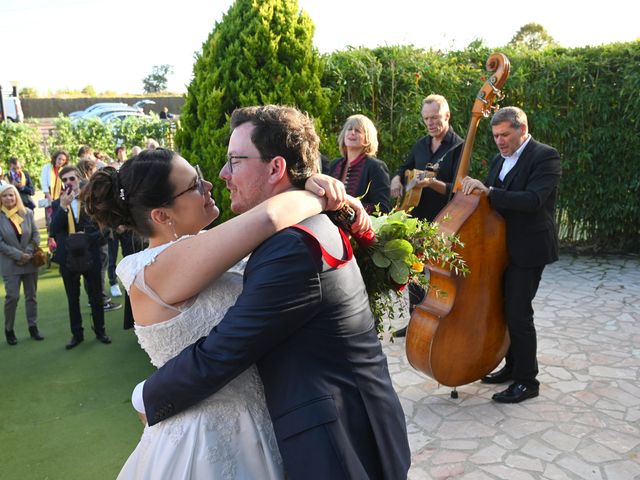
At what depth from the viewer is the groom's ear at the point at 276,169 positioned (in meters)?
1.70

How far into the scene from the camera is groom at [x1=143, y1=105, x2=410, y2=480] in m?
1.46

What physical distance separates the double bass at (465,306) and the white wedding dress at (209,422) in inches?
97.3

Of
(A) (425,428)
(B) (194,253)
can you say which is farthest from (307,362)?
(A) (425,428)

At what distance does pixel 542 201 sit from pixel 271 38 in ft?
11.6

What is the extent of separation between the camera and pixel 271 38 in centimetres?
610

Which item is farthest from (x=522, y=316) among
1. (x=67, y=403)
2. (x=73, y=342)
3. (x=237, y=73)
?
(x=73, y=342)

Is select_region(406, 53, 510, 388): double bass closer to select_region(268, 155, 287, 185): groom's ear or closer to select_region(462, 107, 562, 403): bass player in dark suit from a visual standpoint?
select_region(462, 107, 562, 403): bass player in dark suit

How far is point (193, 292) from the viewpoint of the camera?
1.58 m

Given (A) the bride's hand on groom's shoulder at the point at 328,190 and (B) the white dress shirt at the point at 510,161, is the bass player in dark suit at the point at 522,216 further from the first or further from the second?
(A) the bride's hand on groom's shoulder at the point at 328,190

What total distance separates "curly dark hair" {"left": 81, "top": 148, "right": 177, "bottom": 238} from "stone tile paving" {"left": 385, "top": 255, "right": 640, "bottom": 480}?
2578 mm

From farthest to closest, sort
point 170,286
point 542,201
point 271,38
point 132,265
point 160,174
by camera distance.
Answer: point 271,38 → point 542,201 → point 160,174 → point 132,265 → point 170,286

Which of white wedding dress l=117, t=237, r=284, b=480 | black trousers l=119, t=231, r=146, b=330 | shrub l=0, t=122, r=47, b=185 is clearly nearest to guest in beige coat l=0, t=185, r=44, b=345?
black trousers l=119, t=231, r=146, b=330

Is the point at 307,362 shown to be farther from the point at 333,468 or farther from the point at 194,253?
the point at 194,253

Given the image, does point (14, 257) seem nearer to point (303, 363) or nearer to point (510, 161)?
point (510, 161)
